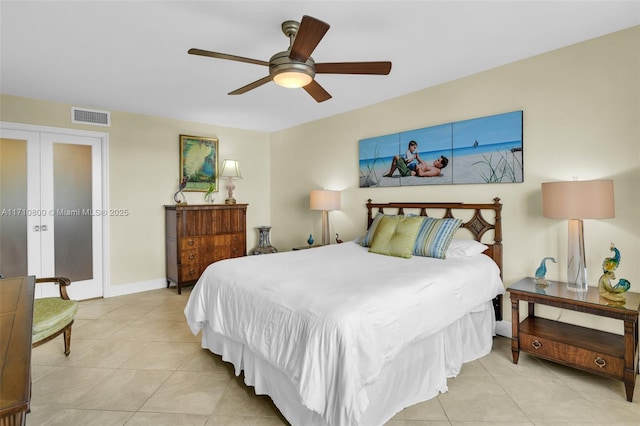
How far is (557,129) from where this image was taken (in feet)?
8.79

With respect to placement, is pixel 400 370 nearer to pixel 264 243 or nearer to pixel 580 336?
pixel 580 336

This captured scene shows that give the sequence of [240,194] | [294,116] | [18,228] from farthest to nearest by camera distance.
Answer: [240,194]
[294,116]
[18,228]

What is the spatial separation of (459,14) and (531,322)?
2376 millimetres

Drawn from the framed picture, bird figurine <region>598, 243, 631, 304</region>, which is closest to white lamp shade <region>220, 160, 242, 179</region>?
the framed picture

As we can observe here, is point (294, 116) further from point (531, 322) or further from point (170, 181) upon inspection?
point (531, 322)

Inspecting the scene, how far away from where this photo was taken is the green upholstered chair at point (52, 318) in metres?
2.24

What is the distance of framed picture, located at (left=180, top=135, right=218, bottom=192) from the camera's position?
4855mm

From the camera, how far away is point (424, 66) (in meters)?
2.96

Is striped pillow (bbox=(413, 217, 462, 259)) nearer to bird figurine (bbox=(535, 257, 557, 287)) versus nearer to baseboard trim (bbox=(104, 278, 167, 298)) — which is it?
bird figurine (bbox=(535, 257, 557, 287))

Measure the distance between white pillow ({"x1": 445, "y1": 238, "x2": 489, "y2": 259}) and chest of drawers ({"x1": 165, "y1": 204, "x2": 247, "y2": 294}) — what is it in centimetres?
315

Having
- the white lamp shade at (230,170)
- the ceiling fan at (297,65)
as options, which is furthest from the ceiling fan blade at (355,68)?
the white lamp shade at (230,170)

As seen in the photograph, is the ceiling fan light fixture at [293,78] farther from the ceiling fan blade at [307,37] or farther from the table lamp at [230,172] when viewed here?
the table lamp at [230,172]

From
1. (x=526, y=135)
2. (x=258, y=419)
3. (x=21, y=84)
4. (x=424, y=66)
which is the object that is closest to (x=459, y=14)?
(x=424, y=66)

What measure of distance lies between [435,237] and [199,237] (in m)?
3.17
